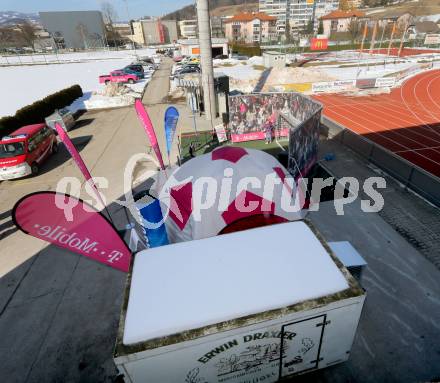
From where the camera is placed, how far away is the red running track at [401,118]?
16625 mm

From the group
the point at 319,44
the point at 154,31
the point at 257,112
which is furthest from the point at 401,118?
the point at 154,31

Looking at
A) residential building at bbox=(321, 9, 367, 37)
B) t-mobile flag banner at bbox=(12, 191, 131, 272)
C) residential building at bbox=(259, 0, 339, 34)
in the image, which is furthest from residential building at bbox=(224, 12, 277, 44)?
t-mobile flag banner at bbox=(12, 191, 131, 272)

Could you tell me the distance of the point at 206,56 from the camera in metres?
21.3

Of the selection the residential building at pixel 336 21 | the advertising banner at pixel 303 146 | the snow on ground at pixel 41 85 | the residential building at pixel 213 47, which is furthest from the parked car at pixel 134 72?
the residential building at pixel 336 21

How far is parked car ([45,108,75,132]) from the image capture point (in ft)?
68.7

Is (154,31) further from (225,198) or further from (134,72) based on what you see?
(225,198)

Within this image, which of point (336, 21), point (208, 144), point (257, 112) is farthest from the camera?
point (336, 21)

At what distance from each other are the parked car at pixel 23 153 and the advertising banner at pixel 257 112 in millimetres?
11662

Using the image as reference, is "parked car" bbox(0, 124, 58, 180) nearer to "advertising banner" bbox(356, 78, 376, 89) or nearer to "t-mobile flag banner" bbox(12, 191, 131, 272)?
"t-mobile flag banner" bbox(12, 191, 131, 272)

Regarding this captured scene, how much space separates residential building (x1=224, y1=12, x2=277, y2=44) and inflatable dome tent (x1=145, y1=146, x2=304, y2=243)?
128478mm

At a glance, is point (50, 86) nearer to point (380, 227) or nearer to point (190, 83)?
point (190, 83)

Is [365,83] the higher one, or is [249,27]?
[249,27]

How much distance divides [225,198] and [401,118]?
2158 centimetres

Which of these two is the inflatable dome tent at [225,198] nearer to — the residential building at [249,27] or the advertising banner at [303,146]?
the advertising banner at [303,146]
